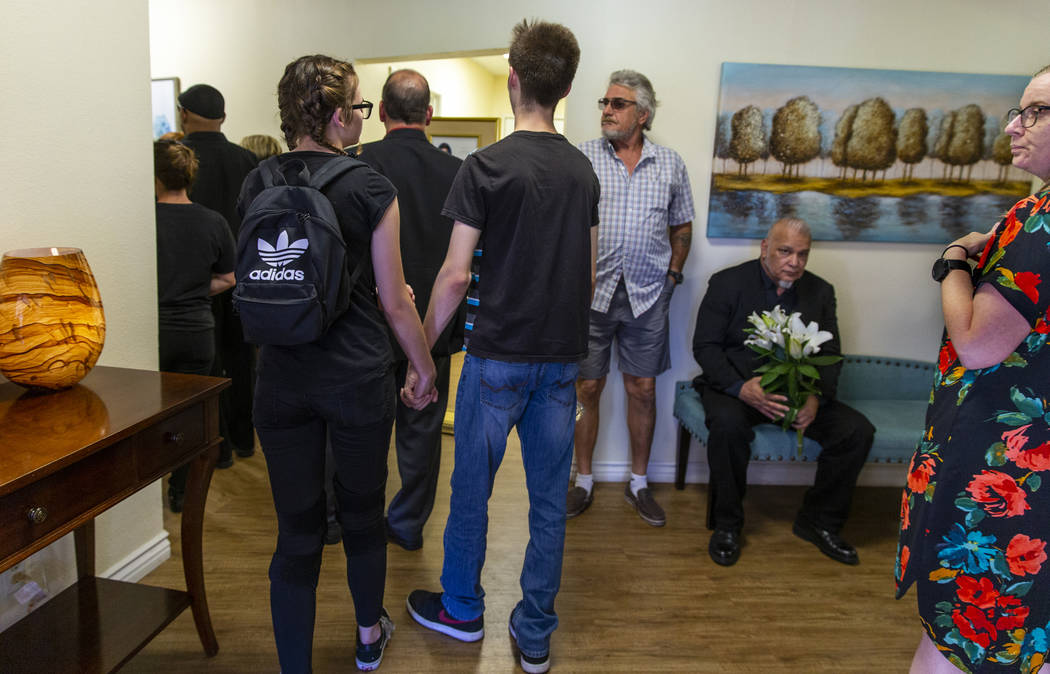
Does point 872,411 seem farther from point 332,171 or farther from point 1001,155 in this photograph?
point 332,171

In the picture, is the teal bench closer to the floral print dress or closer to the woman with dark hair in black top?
the floral print dress

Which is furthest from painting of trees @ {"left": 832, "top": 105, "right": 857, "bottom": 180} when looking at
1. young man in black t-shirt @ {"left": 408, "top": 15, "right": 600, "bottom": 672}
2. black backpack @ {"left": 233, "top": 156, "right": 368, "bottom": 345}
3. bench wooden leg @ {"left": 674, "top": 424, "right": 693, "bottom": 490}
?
black backpack @ {"left": 233, "top": 156, "right": 368, "bottom": 345}

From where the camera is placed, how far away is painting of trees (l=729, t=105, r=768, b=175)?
3.16m

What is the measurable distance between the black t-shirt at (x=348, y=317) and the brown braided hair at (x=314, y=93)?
61mm

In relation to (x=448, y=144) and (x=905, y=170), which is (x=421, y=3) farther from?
(x=448, y=144)

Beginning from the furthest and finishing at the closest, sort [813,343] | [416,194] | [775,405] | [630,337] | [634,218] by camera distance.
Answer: [630,337]
[634,218]
[775,405]
[813,343]
[416,194]

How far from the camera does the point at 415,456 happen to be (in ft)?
8.38

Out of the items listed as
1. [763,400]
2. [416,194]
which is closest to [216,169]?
[416,194]

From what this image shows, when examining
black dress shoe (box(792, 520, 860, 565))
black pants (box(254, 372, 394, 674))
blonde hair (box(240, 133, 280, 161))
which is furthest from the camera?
blonde hair (box(240, 133, 280, 161))

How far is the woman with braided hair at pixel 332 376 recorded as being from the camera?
1.52 meters

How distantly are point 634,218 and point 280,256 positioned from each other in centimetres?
182

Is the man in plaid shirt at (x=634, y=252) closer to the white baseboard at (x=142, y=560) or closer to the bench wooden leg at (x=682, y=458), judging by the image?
the bench wooden leg at (x=682, y=458)

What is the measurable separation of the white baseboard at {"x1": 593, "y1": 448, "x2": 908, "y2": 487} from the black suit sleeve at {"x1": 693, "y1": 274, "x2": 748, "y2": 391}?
Result: 62cm

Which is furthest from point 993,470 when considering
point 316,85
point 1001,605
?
point 316,85
